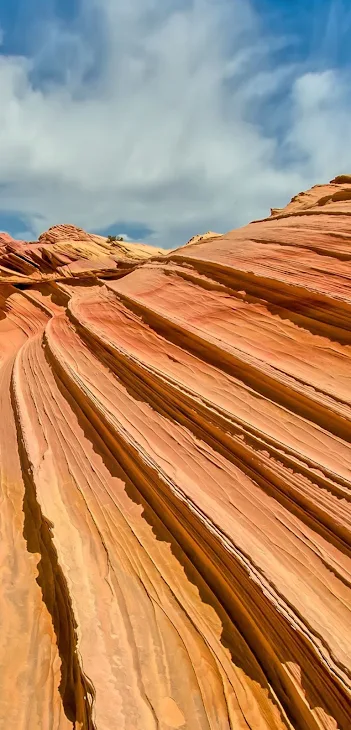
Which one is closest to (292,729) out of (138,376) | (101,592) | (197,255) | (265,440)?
(101,592)

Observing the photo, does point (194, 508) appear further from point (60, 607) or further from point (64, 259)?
point (64, 259)

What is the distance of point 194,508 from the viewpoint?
4.25 metres

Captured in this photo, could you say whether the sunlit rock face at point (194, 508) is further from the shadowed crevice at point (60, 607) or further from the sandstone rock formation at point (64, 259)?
the sandstone rock formation at point (64, 259)

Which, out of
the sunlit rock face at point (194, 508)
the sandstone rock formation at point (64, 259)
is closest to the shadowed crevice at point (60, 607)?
the sunlit rock face at point (194, 508)

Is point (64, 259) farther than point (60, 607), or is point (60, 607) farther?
point (64, 259)

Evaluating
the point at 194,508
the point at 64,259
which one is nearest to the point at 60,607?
the point at 194,508

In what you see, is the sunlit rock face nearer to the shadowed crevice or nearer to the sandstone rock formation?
the shadowed crevice

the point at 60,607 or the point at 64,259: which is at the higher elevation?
the point at 64,259

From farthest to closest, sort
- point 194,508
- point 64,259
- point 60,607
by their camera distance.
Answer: point 64,259, point 194,508, point 60,607

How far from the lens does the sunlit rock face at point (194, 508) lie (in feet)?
10.0

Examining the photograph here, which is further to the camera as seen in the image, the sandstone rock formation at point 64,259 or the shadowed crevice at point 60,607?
the sandstone rock formation at point 64,259

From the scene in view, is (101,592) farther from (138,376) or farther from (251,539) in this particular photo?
(138,376)

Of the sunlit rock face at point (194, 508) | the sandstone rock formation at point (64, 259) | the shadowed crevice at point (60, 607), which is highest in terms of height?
the sandstone rock formation at point (64, 259)

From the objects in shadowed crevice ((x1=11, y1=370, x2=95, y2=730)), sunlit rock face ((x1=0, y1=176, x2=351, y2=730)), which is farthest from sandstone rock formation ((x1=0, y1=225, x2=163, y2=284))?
shadowed crevice ((x1=11, y1=370, x2=95, y2=730))
